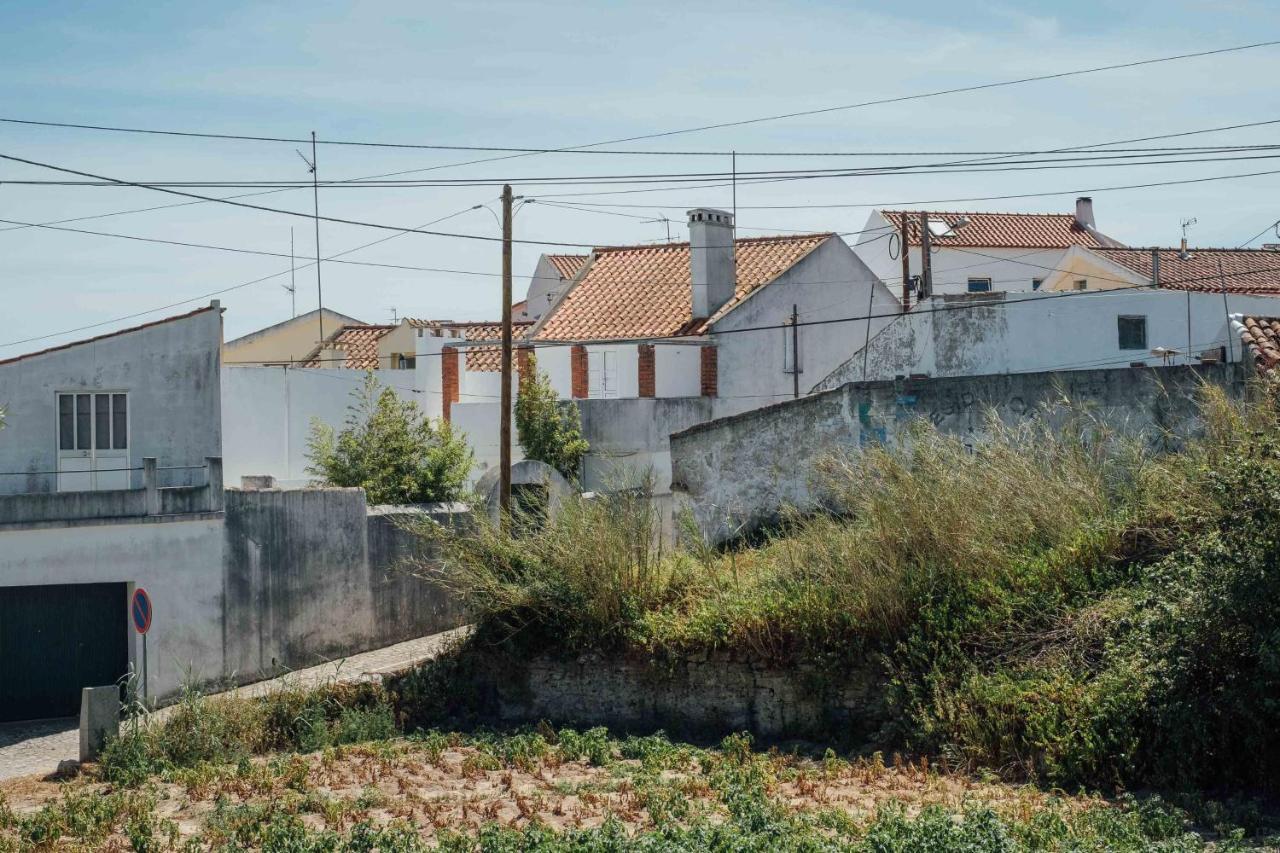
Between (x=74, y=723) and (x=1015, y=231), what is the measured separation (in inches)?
1552

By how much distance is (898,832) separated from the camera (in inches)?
431

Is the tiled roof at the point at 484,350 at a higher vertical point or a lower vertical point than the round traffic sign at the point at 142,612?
higher

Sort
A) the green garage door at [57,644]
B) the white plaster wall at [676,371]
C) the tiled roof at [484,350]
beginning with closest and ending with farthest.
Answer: the green garage door at [57,644]
the white plaster wall at [676,371]
the tiled roof at [484,350]

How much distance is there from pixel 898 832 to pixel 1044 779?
3480mm

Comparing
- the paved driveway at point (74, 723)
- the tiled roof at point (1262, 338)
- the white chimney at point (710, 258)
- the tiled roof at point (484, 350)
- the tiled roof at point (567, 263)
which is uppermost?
the tiled roof at point (567, 263)

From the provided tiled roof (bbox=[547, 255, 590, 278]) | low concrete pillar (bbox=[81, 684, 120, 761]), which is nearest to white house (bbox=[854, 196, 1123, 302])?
tiled roof (bbox=[547, 255, 590, 278])

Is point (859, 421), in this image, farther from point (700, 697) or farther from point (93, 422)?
point (93, 422)

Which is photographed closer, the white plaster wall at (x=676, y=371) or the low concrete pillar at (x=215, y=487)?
the low concrete pillar at (x=215, y=487)

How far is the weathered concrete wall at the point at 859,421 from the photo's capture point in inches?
793

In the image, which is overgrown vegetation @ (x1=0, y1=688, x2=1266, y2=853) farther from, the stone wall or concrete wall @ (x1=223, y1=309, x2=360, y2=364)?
concrete wall @ (x1=223, y1=309, x2=360, y2=364)

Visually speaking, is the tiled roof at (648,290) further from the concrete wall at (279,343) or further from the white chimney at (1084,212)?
the white chimney at (1084,212)

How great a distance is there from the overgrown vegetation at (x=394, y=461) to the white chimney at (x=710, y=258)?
871 cm

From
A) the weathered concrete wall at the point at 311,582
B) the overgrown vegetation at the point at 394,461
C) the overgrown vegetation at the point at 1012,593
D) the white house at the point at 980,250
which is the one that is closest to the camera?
the overgrown vegetation at the point at 1012,593

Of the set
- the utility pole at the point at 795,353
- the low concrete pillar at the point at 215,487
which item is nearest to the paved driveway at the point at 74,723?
the low concrete pillar at the point at 215,487
